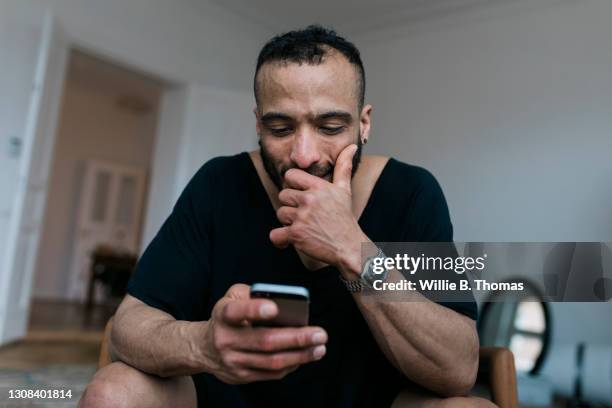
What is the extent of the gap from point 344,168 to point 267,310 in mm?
374

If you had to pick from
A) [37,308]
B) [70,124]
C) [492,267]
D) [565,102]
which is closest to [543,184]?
[565,102]

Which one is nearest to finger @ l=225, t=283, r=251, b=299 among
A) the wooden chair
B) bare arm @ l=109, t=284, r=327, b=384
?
bare arm @ l=109, t=284, r=327, b=384

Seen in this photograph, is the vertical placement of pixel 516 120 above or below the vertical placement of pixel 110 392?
above

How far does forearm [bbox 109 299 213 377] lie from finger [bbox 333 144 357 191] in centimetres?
33

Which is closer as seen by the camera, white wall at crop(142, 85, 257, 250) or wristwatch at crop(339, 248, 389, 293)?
wristwatch at crop(339, 248, 389, 293)

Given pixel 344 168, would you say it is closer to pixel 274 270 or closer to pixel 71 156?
pixel 274 270

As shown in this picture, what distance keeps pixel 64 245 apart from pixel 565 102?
23.6 ft

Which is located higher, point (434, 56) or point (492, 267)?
point (434, 56)

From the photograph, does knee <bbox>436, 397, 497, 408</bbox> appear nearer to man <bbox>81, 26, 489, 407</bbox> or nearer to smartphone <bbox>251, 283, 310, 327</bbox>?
man <bbox>81, 26, 489, 407</bbox>

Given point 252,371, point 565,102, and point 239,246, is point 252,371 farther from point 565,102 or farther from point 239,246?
point 565,102

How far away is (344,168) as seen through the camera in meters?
0.91

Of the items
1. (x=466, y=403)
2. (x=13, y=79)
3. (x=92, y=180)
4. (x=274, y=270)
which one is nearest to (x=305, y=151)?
(x=274, y=270)

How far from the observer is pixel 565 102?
12.5 ft

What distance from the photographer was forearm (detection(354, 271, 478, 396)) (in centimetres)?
79
